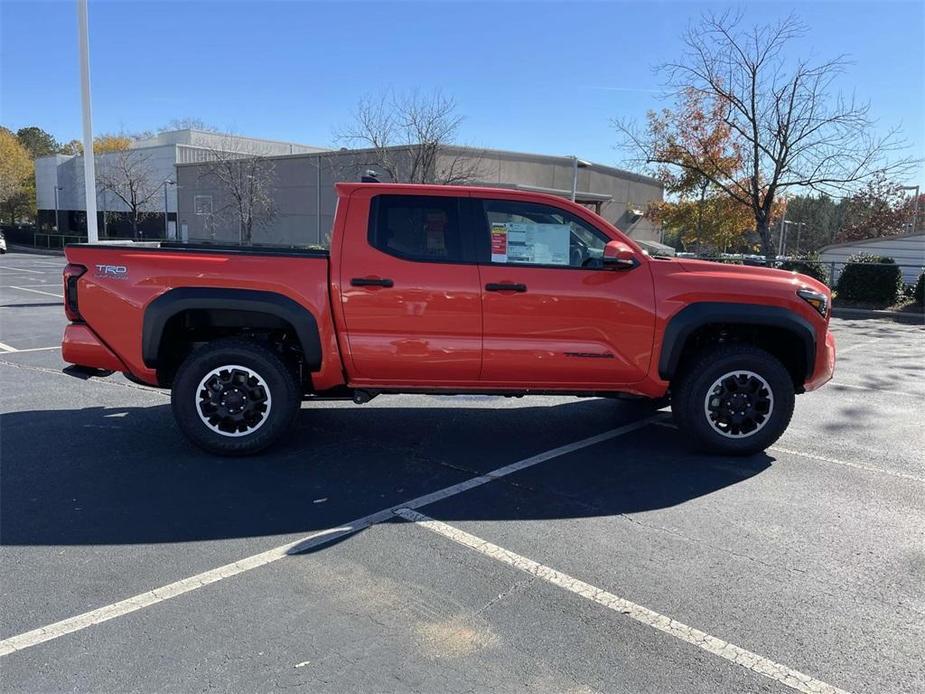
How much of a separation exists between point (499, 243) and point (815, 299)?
2.45 metres

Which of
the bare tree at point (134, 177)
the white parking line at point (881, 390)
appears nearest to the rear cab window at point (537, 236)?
the white parking line at point (881, 390)

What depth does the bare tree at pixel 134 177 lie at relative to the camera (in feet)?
143

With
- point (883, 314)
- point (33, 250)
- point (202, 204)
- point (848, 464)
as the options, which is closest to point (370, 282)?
point (848, 464)

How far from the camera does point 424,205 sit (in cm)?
518

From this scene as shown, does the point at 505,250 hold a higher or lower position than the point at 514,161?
lower

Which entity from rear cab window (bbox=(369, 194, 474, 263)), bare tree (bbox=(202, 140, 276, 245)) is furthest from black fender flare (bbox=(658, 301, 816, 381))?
bare tree (bbox=(202, 140, 276, 245))

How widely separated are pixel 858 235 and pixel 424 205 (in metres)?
49.1

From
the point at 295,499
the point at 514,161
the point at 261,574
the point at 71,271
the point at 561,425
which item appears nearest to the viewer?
the point at 261,574

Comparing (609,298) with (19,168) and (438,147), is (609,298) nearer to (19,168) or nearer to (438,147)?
(438,147)

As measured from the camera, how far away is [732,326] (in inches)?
215

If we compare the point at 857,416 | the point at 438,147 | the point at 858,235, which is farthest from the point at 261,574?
the point at 858,235

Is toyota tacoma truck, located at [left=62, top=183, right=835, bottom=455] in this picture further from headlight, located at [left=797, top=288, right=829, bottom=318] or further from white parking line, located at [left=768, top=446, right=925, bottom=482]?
white parking line, located at [left=768, top=446, right=925, bottom=482]

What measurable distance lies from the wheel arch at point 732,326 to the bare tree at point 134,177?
4403 cm

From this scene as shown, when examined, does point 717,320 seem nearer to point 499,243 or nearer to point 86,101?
point 499,243
